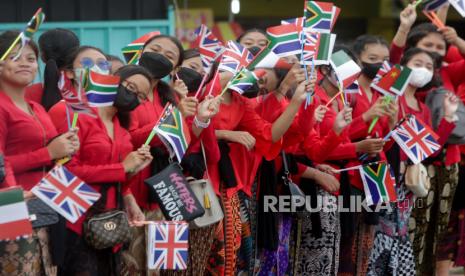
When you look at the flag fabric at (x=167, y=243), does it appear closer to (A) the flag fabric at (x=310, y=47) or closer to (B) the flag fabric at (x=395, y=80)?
(A) the flag fabric at (x=310, y=47)

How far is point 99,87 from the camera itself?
18.9 ft

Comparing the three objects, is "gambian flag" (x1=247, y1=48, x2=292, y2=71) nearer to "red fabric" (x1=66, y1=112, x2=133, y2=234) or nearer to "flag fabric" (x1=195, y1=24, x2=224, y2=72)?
"flag fabric" (x1=195, y1=24, x2=224, y2=72)

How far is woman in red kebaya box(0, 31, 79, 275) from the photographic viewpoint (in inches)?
213

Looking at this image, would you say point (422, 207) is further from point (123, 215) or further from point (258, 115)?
point (123, 215)

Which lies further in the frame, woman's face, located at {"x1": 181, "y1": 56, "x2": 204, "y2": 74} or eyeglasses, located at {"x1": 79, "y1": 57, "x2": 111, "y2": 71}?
woman's face, located at {"x1": 181, "y1": 56, "x2": 204, "y2": 74}

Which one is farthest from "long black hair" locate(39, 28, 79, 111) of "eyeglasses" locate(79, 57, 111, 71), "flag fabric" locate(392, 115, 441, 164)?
"flag fabric" locate(392, 115, 441, 164)

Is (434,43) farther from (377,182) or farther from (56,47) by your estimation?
(56,47)

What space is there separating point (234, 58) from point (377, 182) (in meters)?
1.58

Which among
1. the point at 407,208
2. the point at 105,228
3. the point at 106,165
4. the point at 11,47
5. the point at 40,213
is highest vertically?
the point at 11,47

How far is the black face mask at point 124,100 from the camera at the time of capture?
19.7ft

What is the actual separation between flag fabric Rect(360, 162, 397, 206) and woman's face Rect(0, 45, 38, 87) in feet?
9.73

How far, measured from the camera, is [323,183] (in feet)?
24.6

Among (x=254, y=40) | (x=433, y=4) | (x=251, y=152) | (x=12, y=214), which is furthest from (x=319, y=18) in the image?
(x=12, y=214)

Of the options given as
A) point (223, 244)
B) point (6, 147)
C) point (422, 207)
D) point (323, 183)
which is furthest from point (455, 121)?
point (6, 147)
